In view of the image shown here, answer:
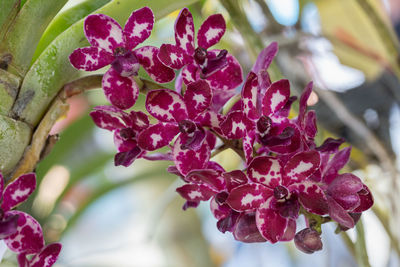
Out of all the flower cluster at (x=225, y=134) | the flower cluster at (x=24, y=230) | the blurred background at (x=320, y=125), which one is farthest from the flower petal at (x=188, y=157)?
the blurred background at (x=320, y=125)

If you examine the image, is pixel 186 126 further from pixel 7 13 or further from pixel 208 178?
pixel 7 13

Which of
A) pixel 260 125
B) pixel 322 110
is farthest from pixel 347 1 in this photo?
pixel 260 125

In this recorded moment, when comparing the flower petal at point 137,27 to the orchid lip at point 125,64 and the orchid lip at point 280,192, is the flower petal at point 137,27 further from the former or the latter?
the orchid lip at point 280,192

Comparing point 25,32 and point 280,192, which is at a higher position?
point 25,32

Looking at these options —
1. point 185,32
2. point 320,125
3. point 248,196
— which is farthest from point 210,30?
point 320,125


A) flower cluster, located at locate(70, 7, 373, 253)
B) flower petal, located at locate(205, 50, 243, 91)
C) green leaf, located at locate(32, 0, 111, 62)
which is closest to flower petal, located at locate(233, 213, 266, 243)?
flower cluster, located at locate(70, 7, 373, 253)

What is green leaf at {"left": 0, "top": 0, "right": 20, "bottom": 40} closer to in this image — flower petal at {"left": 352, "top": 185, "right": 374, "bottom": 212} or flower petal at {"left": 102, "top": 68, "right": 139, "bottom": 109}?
flower petal at {"left": 102, "top": 68, "right": 139, "bottom": 109}
